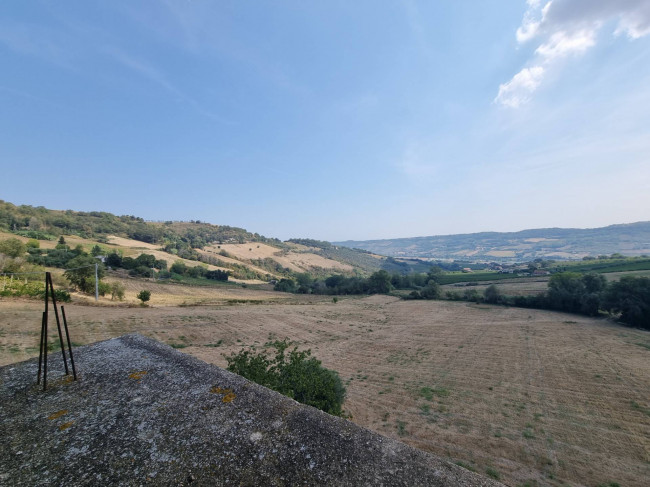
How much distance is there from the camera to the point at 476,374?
80.1 ft

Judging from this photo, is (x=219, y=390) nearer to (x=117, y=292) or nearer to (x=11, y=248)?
(x=117, y=292)

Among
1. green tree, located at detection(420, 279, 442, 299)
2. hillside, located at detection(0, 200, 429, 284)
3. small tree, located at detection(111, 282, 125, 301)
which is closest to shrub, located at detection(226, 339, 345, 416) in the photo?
small tree, located at detection(111, 282, 125, 301)

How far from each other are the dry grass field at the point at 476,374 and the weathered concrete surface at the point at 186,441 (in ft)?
43.4

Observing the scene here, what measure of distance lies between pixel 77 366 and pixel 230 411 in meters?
3.19

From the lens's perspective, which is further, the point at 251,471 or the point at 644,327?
the point at 644,327

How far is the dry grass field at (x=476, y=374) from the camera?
13.4 meters

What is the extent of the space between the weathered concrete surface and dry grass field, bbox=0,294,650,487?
13233 mm

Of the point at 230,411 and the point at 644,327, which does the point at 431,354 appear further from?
the point at 644,327

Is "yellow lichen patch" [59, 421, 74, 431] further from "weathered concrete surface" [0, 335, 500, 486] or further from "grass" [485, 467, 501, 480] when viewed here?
"grass" [485, 467, 501, 480]

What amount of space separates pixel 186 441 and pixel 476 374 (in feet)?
91.2

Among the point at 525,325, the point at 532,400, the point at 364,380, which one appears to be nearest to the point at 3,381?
the point at 364,380

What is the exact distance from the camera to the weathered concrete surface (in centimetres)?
231

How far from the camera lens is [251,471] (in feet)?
7.69

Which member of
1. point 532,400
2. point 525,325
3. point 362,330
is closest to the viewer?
point 532,400
